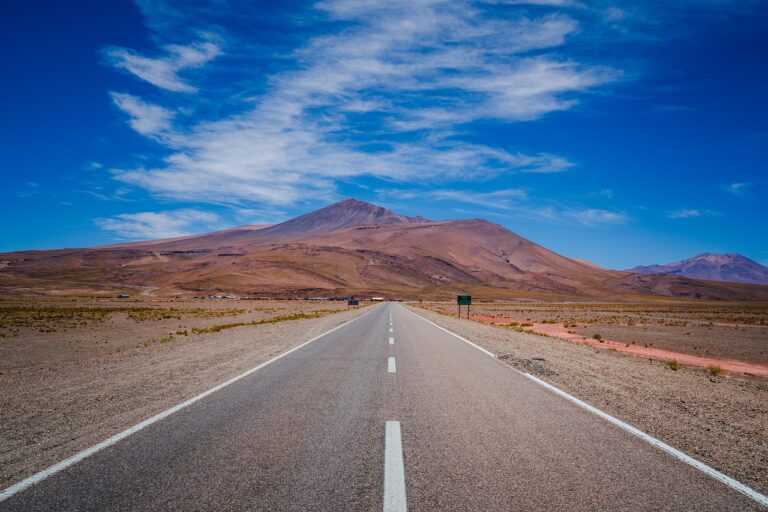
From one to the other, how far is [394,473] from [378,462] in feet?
1.24

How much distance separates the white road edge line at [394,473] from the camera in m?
4.05

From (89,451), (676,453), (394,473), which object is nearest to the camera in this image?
(394,473)

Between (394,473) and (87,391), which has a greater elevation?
(394,473)

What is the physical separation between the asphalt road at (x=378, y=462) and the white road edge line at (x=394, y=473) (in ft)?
0.06

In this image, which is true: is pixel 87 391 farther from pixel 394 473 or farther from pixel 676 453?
pixel 676 453

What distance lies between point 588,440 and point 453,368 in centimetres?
656

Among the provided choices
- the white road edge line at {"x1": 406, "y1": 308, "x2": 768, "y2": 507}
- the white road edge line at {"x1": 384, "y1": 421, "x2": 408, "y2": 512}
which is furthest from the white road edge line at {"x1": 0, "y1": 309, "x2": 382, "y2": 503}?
the white road edge line at {"x1": 406, "y1": 308, "x2": 768, "y2": 507}

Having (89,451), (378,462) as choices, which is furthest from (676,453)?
(89,451)

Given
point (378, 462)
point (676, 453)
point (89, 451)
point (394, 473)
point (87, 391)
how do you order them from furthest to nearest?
point (87, 391)
point (676, 453)
point (89, 451)
point (378, 462)
point (394, 473)

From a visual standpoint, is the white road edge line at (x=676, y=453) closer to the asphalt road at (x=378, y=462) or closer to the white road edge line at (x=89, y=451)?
the asphalt road at (x=378, y=462)

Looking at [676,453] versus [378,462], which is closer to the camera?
[378,462]

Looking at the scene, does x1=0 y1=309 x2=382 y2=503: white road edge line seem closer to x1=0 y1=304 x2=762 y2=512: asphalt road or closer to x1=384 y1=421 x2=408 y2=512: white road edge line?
x1=0 y1=304 x2=762 y2=512: asphalt road

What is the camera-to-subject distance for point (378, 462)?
5.10 meters

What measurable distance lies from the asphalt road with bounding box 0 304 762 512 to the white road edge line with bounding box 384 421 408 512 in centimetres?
2
